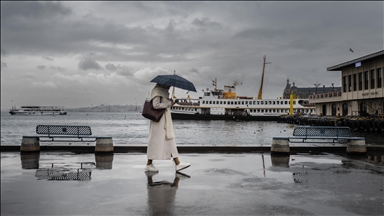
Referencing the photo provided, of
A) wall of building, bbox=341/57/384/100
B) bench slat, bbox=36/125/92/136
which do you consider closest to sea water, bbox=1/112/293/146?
bench slat, bbox=36/125/92/136

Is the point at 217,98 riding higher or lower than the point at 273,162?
higher

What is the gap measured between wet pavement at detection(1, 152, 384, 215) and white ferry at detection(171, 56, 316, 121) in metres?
80.9

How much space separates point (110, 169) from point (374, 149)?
383 inches

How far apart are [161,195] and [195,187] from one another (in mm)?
1003

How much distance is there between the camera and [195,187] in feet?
26.1

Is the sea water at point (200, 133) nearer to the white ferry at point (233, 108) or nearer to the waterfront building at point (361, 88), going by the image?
the waterfront building at point (361, 88)

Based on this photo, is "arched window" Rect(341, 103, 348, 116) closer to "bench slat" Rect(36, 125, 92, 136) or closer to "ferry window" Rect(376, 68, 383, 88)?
"ferry window" Rect(376, 68, 383, 88)

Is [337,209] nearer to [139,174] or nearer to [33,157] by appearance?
[139,174]

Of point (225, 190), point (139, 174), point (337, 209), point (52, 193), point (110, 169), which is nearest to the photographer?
point (337, 209)

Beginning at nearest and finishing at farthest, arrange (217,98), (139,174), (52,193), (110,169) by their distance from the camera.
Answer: (52,193) → (139,174) → (110,169) → (217,98)

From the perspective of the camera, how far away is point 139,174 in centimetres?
945

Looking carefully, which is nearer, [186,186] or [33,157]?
[186,186]

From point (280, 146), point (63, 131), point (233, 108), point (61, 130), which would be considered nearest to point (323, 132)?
point (280, 146)

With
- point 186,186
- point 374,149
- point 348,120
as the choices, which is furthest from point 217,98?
point 186,186
